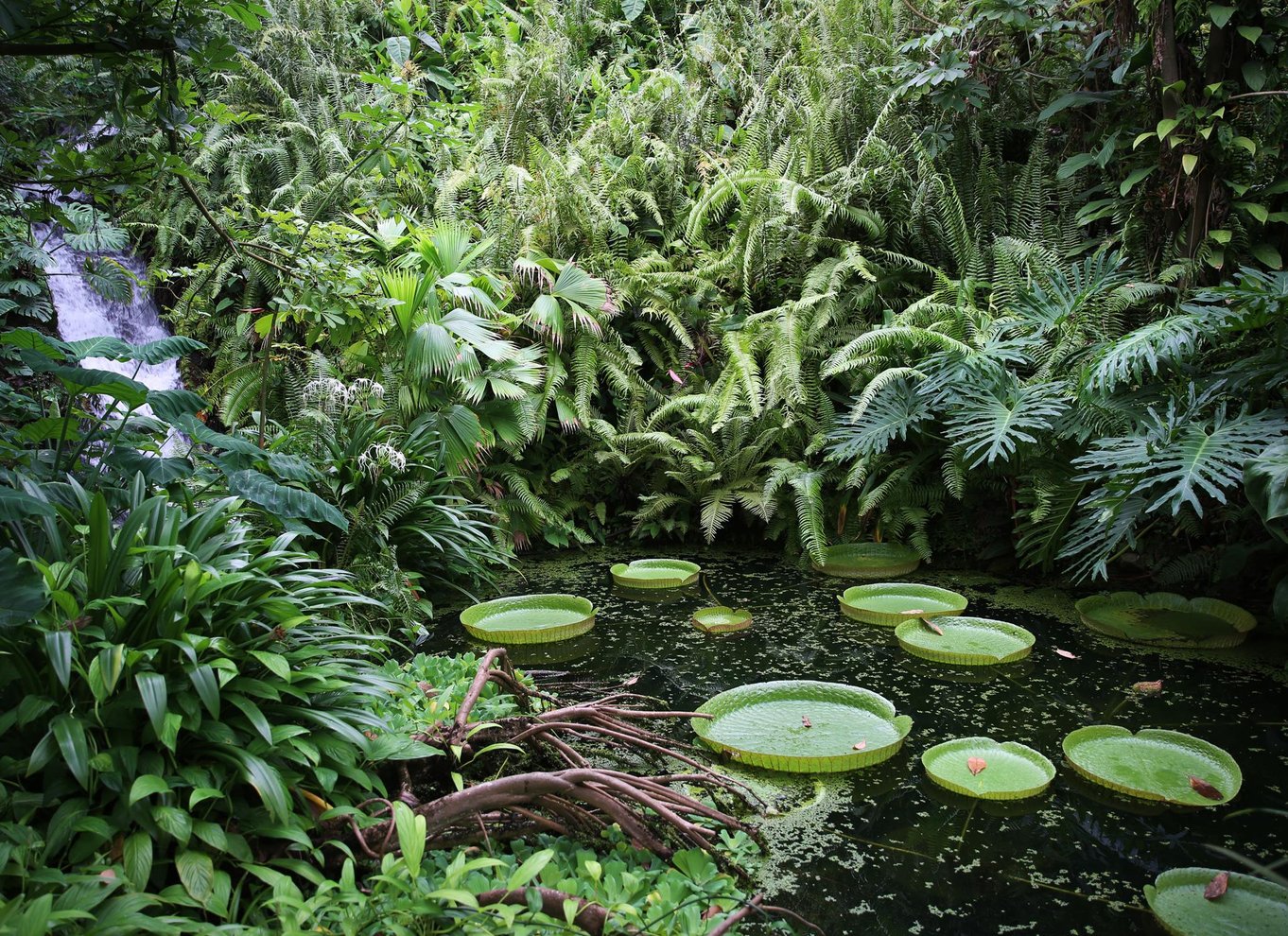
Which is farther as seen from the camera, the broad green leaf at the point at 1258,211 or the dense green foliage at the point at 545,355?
the broad green leaf at the point at 1258,211

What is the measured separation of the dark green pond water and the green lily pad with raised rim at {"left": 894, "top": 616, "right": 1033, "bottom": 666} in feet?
0.21

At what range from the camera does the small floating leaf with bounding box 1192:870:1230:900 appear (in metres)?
1.83

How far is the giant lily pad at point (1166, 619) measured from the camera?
333cm

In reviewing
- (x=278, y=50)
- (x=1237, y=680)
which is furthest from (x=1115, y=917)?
(x=278, y=50)

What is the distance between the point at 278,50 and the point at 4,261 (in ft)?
16.1

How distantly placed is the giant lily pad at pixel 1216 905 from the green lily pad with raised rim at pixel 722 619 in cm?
192

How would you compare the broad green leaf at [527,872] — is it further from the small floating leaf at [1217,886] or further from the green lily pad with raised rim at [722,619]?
the green lily pad with raised rim at [722,619]

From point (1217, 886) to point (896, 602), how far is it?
1956 millimetres

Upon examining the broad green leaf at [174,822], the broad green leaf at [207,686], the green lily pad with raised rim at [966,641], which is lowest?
the green lily pad with raised rim at [966,641]

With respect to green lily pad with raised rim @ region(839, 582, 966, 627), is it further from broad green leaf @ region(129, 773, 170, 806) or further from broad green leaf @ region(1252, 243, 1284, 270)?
broad green leaf @ region(129, 773, 170, 806)

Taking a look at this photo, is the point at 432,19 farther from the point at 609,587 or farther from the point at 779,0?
the point at 609,587

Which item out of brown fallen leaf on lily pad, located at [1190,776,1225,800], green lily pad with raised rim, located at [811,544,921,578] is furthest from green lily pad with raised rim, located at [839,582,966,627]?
brown fallen leaf on lily pad, located at [1190,776,1225,800]

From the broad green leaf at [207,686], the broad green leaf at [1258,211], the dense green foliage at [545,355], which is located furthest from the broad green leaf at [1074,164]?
the broad green leaf at [207,686]

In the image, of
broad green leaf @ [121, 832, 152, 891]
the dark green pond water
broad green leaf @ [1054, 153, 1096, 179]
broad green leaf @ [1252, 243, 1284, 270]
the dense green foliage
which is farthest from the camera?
broad green leaf @ [1054, 153, 1096, 179]
